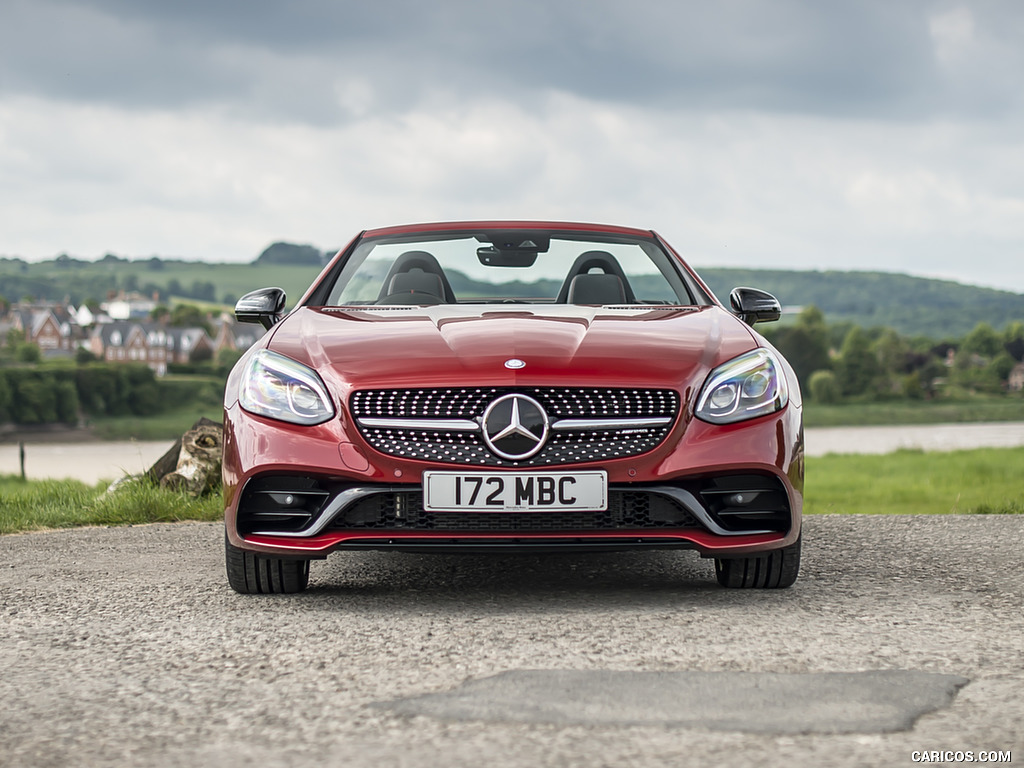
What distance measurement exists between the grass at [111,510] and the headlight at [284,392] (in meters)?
3.32

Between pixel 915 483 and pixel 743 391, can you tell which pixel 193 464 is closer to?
pixel 743 391

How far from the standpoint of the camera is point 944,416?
3868 inches

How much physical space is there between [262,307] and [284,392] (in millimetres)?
1211

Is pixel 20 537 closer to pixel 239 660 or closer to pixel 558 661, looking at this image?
pixel 239 660

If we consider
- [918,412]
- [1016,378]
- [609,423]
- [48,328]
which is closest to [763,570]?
A: [609,423]

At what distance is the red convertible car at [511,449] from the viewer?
3812mm

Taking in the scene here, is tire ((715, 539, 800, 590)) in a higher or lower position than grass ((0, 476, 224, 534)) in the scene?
higher

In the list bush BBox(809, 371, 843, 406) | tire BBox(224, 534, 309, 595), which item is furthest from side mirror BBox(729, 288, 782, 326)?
bush BBox(809, 371, 843, 406)

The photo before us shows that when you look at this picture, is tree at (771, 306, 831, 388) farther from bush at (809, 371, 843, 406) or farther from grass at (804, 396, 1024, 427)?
grass at (804, 396, 1024, 427)

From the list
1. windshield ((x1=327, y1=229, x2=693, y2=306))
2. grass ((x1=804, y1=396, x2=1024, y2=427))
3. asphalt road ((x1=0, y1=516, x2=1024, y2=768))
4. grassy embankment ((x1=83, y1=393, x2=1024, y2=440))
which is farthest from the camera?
grass ((x1=804, y1=396, x2=1024, y2=427))

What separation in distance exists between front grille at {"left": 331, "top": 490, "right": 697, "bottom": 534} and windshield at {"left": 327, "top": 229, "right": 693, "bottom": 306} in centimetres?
153

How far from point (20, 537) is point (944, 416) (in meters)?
99.2

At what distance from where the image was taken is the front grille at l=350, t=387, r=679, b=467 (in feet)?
12.5

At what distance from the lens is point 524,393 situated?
3.86m
